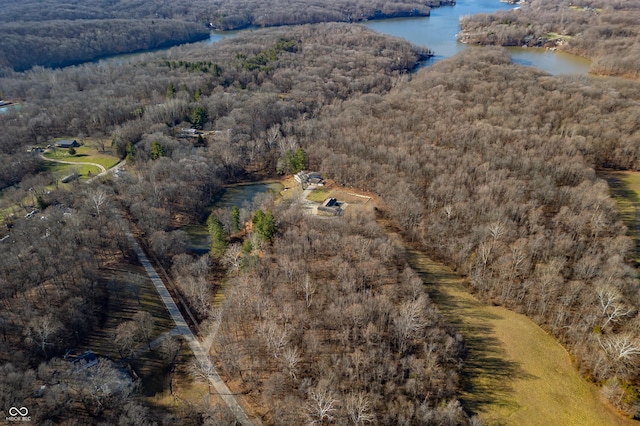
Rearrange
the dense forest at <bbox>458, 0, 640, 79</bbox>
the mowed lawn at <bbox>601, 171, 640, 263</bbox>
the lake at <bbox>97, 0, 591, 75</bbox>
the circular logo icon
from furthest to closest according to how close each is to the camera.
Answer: the lake at <bbox>97, 0, 591, 75</bbox>
the dense forest at <bbox>458, 0, 640, 79</bbox>
the mowed lawn at <bbox>601, 171, 640, 263</bbox>
the circular logo icon

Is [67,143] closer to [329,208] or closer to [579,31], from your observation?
[329,208]

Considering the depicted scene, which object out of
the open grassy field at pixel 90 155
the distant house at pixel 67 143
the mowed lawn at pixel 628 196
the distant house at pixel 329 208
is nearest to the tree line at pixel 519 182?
the mowed lawn at pixel 628 196

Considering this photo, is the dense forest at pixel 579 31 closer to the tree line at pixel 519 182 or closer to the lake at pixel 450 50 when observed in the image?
the lake at pixel 450 50

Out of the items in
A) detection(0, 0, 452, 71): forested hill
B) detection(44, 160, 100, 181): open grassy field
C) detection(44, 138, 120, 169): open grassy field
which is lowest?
detection(44, 160, 100, 181): open grassy field

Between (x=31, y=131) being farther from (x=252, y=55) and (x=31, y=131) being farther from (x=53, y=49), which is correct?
(x=53, y=49)

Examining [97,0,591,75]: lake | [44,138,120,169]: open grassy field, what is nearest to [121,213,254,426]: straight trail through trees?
[44,138,120,169]: open grassy field

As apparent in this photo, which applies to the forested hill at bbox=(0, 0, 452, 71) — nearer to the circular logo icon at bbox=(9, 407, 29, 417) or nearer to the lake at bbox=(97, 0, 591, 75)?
the lake at bbox=(97, 0, 591, 75)
